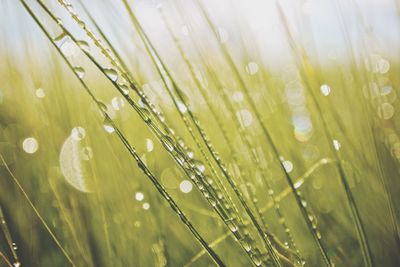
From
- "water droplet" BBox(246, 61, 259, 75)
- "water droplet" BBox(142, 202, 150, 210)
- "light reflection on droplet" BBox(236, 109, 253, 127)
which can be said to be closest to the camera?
"light reflection on droplet" BBox(236, 109, 253, 127)

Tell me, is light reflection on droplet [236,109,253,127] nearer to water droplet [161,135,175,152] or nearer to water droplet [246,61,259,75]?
water droplet [246,61,259,75]

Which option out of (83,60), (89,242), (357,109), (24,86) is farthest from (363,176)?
(24,86)

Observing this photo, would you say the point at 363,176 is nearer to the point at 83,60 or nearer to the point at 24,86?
the point at 83,60

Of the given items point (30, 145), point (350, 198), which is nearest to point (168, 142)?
point (350, 198)

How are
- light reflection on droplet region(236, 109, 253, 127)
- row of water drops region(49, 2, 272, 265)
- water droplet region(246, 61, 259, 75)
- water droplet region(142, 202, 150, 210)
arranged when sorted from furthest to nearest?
1. water droplet region(246, 61, 259, 75)
2. water droplet region(142, 202, 150, 210)
3. light reflection on droplet region(236, 109, 253, 127)
4. row of water drops region(49, 2, 272, 265)

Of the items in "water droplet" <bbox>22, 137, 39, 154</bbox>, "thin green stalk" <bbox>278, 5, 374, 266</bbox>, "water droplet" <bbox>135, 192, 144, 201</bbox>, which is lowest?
"thin green stalk" <bbox>278, 5, 374, 266</bbox>

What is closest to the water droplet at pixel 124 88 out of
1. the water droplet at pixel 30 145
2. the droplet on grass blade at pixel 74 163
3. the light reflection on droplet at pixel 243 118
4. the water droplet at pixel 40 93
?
the light reflection on droplet at pixel 243 118

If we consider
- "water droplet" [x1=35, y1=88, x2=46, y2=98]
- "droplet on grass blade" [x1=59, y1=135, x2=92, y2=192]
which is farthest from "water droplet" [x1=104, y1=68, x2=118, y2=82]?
"water droplet" [x1=35, y1=88, x2=46, y2=98]

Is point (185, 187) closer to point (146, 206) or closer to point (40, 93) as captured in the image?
point (146, 206)
